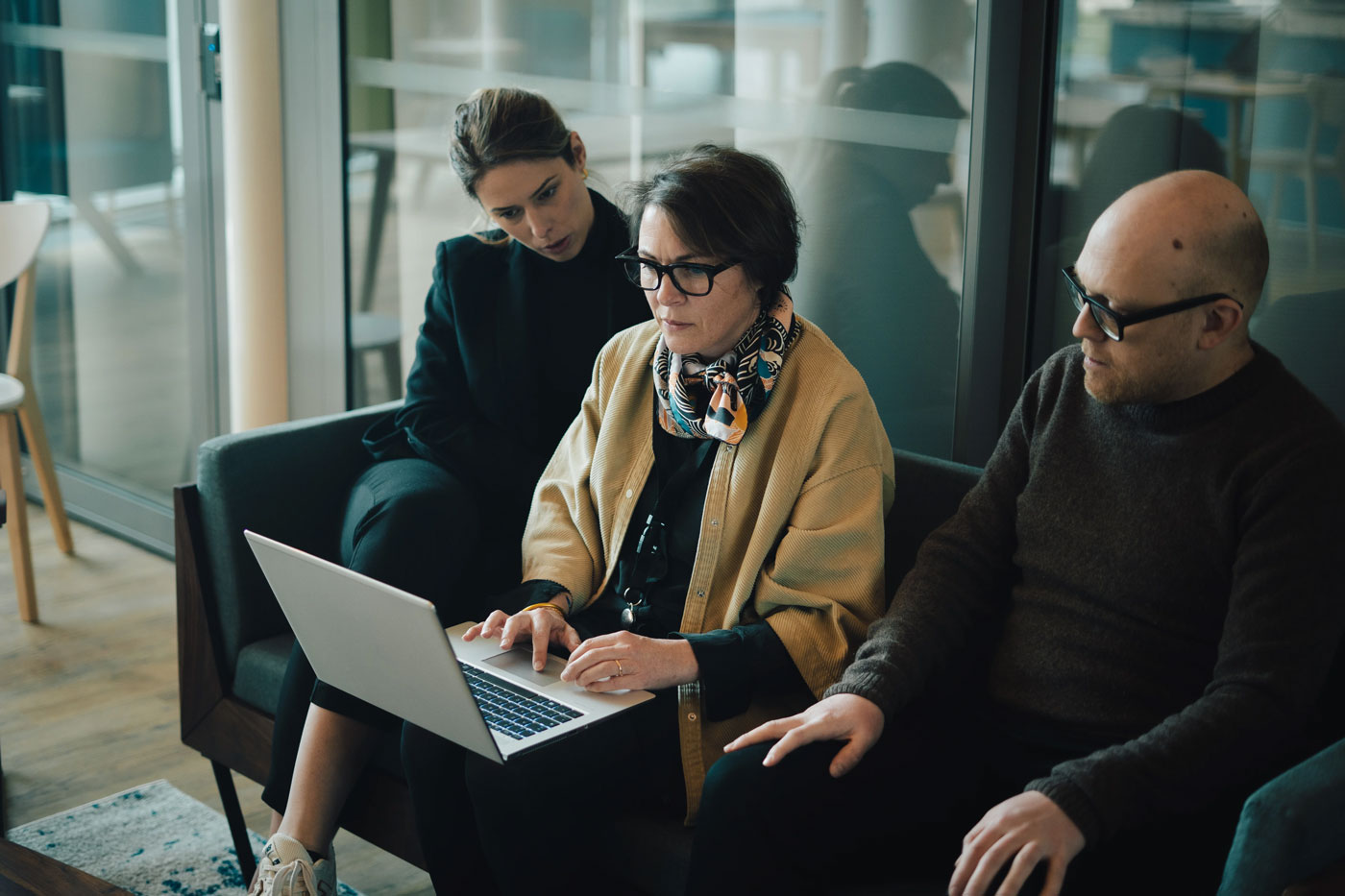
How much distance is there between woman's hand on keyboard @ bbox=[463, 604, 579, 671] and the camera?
173 centimetres

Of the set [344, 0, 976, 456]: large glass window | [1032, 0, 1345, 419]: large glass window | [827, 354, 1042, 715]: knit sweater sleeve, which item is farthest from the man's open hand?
[344, 0, 976, 456]: large glass window

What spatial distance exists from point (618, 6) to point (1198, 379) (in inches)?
60.1

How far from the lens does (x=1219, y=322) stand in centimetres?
144

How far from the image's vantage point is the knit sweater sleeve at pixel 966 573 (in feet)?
5.31

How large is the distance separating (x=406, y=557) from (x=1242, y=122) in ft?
4.49

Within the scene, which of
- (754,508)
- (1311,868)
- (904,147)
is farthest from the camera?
(904,147)

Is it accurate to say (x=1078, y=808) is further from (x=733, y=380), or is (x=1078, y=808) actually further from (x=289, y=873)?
(x=289, y=873)

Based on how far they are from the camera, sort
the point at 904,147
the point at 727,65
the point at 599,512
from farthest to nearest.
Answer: the point at 727,65
the point at 904,147
the point at 599,512

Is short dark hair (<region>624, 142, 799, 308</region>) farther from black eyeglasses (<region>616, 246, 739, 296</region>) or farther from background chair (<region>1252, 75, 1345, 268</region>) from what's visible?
background chair (<region>1252, 75, 1345, 268</region>)

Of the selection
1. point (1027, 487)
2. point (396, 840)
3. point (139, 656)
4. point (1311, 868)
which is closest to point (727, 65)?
point (1027, 487)

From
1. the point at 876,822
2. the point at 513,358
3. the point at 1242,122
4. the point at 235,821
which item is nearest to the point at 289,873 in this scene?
the point at 235,821

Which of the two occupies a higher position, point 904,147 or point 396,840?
point 904,147

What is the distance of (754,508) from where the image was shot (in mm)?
1775

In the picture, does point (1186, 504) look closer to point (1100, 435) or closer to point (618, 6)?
point (1100, 435)
